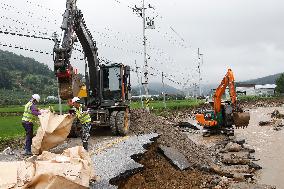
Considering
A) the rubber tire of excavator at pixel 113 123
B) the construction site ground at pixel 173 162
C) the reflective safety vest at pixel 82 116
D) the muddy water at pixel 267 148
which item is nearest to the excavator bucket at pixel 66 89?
the reflective safety vest at pixel 82 116

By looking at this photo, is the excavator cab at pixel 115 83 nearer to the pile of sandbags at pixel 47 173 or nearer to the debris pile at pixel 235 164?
the debris pile at pixel 235 164

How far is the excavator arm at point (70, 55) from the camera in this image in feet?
49.4

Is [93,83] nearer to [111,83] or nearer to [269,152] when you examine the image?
[111,83]

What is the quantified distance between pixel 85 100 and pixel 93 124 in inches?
63.4

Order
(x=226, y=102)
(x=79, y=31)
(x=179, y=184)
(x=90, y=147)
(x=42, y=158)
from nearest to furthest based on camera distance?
(x=42, y=158) → (x=179, y=184) → (x=90, y=147) → (x=79, y=31) → (x=226, y=102)

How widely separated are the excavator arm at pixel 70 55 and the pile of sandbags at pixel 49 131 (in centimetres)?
215

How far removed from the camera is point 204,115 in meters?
27.6

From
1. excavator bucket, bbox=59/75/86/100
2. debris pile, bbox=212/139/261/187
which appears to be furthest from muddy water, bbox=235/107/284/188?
excavator bucket, bbox=59/75/86/100

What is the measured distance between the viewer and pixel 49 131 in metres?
12.7

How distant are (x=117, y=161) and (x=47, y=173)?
4.56m

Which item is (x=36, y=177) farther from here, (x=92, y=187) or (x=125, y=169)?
(x=125, y=169)

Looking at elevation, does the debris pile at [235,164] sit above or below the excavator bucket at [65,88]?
below

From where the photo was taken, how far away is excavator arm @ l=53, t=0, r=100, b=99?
593 inches

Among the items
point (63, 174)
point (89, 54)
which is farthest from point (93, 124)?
point (63, 174)
